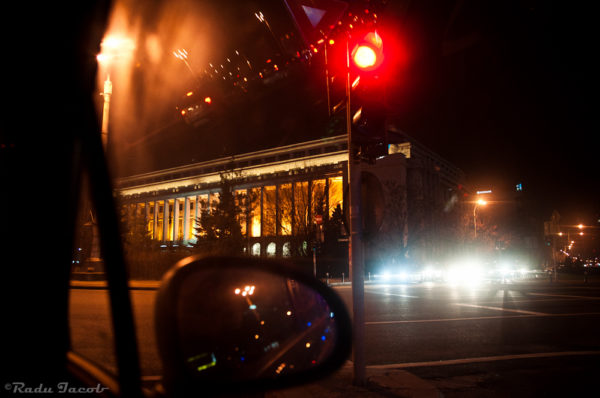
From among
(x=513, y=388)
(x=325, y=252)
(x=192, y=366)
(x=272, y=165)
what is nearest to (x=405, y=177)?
(x=272, y=165)

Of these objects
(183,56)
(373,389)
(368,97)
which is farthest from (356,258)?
(183,56)

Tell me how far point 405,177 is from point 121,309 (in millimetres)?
71416

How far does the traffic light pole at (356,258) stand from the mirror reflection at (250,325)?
2893 mm

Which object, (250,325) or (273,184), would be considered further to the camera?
(273,184)

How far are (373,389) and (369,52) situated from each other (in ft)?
13.0

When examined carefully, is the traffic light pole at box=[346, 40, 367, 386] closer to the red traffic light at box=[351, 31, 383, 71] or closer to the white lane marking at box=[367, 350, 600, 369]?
the red traffic light at box=[351, 31, 383, 71]

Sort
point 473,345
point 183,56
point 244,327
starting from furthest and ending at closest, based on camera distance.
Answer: point 183,56 → point 473,345 → point 244,327

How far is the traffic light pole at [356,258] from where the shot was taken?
4.64 meters

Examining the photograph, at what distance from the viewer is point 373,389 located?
4512mm

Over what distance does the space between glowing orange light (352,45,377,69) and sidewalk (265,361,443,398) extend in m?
3.47

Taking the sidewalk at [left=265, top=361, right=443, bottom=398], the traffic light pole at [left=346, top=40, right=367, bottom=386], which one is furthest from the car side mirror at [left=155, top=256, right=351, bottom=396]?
the traffic light pole at [left=346, top=40, right=367, bottom=386]

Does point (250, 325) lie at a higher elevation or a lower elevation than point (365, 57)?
lower

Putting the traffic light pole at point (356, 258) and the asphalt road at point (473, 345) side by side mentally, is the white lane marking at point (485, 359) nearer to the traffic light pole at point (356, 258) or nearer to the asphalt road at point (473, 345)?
the asphalt road at point (473, 345)

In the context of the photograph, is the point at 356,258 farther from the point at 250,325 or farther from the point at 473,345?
the point at 473,345
